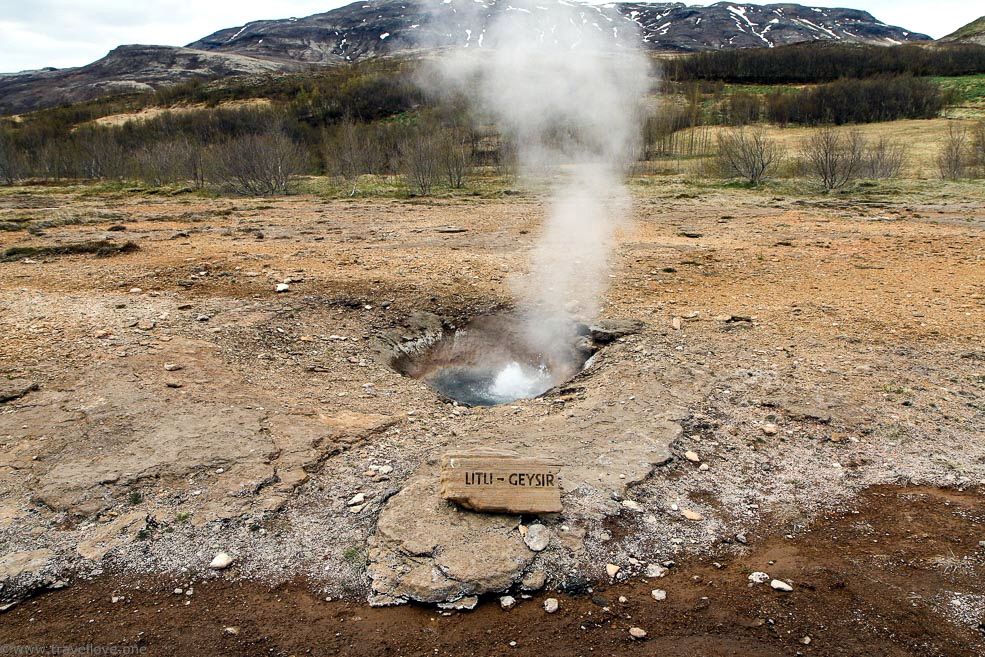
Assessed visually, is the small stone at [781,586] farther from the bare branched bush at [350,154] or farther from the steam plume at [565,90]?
the bare branched bush at [350,154]

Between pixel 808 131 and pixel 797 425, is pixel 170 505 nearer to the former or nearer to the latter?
pixel 797 425

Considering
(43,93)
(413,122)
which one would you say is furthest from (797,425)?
(43,93)

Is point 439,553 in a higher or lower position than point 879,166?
lower

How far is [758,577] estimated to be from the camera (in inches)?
123

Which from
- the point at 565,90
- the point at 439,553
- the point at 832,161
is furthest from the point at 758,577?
the point at 832,161

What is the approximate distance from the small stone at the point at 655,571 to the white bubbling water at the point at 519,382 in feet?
9.22

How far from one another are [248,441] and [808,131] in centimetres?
4400

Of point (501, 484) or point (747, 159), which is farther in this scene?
point (747, 159)

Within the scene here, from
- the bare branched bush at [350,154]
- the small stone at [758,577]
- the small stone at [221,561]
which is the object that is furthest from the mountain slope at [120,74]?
the small stone at [758,577]

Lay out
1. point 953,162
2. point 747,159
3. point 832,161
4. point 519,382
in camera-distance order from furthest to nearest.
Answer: point 953,162, point 747,159, point 832,161, point 519,382

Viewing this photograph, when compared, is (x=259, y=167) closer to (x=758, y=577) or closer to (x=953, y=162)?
(x=758, y=577)

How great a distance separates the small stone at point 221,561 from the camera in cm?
318

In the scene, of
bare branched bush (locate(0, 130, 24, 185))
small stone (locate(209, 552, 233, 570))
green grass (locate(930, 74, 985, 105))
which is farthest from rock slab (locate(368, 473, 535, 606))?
green grass (locate(930, 74, 985, 105))

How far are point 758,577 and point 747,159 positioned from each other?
22.4 metres
